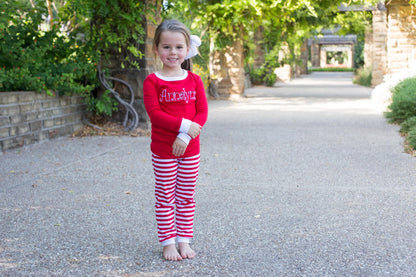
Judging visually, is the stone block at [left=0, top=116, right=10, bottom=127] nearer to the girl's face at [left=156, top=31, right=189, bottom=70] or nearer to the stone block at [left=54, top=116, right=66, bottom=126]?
the stone block at [left=54, top=116, right=66, bottom=126]

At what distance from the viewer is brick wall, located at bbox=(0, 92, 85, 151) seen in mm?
6207

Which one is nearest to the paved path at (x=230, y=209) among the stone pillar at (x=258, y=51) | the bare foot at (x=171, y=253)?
the bare foot at (x=171, y=253)

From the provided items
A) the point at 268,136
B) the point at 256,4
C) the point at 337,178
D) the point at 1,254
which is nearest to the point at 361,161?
the point at 337,178

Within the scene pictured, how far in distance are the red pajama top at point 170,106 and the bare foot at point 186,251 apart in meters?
0.51

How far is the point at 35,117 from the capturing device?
6.74 metres

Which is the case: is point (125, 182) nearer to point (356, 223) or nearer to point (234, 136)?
point (356, 223)

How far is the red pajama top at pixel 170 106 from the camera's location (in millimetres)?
2672

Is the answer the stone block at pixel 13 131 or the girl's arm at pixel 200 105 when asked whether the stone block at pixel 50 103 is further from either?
the girl's arm at pixel 200 105

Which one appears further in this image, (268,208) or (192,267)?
(268,208)

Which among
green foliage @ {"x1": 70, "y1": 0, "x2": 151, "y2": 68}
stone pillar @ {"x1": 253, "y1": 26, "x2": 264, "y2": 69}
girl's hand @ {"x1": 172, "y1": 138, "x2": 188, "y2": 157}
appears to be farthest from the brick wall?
stone pillar @ {"x1": 253, "y1": 26, "x2": 264, "y2": 69}

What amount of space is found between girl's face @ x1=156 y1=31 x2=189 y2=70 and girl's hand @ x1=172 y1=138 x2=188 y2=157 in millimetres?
401

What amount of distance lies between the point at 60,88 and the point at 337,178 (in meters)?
4.16

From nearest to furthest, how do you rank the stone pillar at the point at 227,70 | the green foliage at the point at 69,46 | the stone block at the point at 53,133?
the green foliage at the point at 69,46, the stone block at the point at 53,133, the stone pillar at the point at 227,70

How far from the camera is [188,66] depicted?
2.97m
